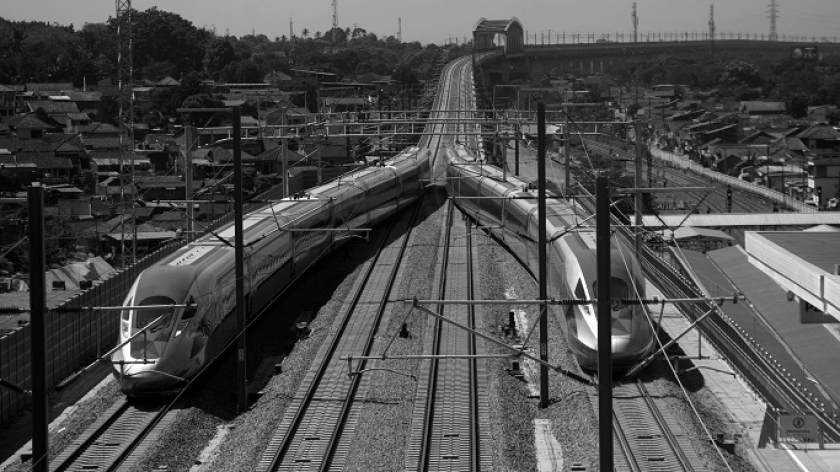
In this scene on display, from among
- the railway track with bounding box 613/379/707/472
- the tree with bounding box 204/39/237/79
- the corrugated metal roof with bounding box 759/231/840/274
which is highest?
the tree with bounding box 204/39/237/79

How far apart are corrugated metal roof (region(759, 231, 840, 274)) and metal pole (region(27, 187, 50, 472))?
1066 centimetres

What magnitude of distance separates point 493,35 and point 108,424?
13695 centimetres

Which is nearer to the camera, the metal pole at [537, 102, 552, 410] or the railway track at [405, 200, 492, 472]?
the railway track at [405, 200, 492, 472]

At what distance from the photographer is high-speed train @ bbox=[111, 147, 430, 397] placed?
13.6 metres

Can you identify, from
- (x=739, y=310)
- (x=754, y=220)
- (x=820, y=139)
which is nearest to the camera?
(x=739, y=310)

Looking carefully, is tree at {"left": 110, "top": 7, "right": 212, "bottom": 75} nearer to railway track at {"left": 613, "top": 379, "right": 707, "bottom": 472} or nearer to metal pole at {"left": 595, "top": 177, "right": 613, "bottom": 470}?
railway track at {"left": 613, "top": 379, "right": 707, "bottom": 472}

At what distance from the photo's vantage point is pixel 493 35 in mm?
146250

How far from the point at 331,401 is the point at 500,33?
441ft

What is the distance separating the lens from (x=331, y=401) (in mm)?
13914

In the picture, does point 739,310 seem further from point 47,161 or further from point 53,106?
point 53,106

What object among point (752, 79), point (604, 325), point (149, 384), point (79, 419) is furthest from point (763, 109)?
point (604, 325)

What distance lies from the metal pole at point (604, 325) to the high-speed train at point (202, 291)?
507 centimetres

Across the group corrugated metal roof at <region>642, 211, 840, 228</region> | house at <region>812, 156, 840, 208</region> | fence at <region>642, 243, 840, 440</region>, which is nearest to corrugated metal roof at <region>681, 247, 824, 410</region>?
A: fence at <region>642, 243, 840, 440</region>

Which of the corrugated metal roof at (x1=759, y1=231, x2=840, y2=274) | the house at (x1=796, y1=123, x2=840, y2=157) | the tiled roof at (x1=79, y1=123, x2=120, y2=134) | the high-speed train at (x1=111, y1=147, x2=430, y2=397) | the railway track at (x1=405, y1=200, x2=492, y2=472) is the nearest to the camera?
the railway track at (x1=405, y1=200, x2=492, y2=472)
